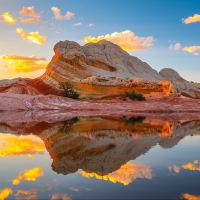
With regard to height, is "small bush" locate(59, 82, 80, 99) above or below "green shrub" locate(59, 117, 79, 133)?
above

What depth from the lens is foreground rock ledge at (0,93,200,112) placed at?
32.7 metres

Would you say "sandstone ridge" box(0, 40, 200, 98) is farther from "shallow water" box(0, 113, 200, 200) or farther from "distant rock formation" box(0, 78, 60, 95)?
"shallow water" box(0, 113, 200, 200)

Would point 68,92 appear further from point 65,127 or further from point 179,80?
point 179,80

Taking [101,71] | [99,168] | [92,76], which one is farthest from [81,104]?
[99,168]

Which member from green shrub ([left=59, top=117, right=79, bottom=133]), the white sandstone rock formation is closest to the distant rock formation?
the white sandstone rock formation

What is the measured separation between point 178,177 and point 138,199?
1.76 meters

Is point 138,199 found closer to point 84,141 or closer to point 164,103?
point 84,141

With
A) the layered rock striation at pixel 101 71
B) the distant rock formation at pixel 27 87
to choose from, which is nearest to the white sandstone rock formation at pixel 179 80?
the layered rock striation at pixel 101 71

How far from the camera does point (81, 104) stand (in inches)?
1358

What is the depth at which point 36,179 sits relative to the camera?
6191 millimetres

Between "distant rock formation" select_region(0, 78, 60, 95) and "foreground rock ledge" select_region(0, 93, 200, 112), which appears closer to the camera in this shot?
"foreground rock ledge" select_region(0, 93, 200, 112)

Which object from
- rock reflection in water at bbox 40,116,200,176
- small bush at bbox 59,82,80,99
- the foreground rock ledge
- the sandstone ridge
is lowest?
the foreground rock ledge

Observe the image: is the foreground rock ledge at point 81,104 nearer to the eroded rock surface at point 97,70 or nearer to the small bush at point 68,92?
the small bush at point 68,92

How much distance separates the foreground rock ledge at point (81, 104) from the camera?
107ft
